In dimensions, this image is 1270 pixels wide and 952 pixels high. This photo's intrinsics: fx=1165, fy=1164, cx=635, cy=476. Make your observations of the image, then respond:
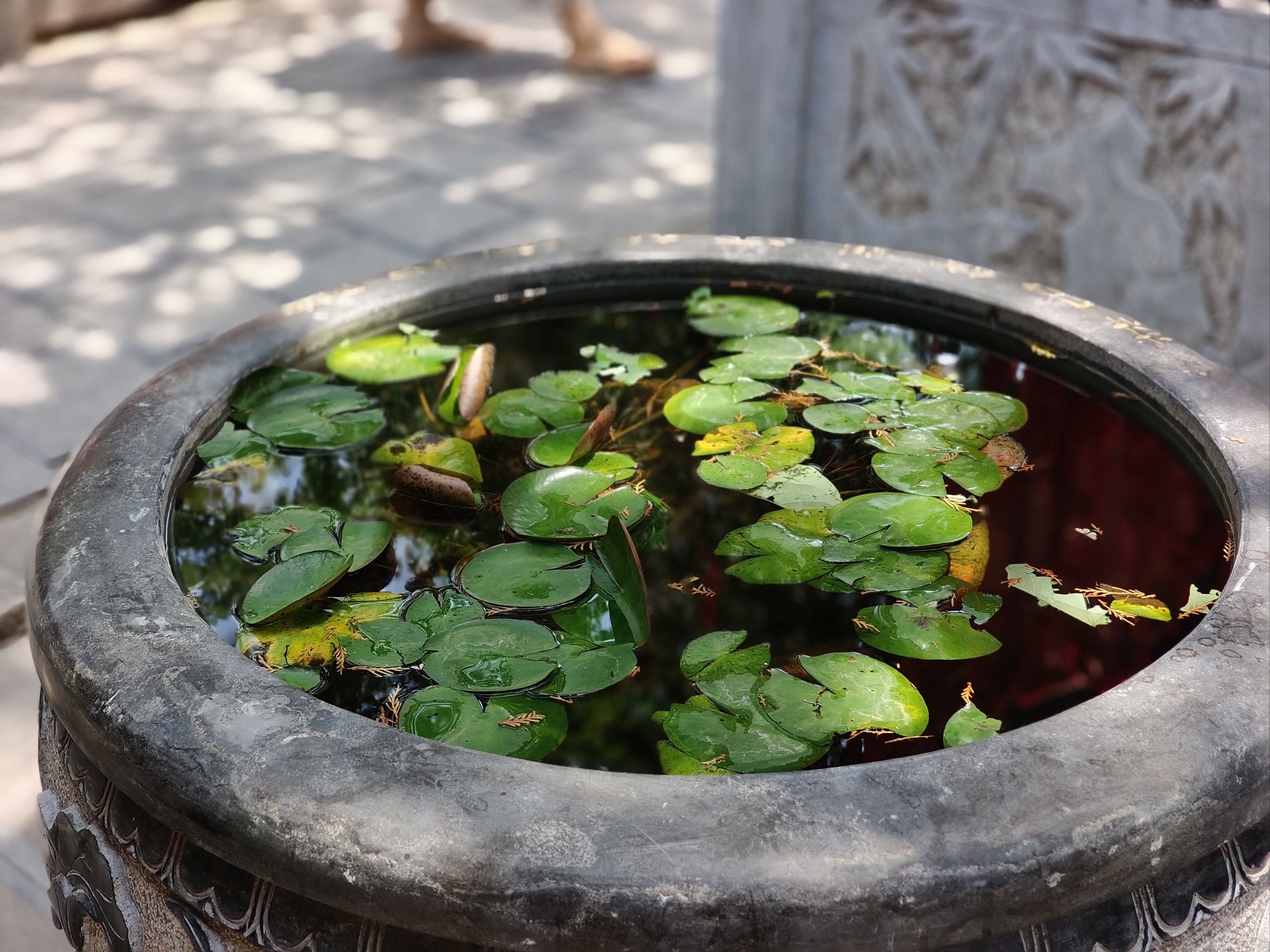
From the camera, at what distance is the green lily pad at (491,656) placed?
34.1 inches

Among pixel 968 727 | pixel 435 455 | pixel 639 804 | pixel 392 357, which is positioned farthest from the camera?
pixel 392 357

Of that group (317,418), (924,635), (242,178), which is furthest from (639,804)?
(242,178)

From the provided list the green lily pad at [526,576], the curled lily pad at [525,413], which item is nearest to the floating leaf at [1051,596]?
the green lily pad at [526,576]

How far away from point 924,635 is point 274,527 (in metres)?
0.57

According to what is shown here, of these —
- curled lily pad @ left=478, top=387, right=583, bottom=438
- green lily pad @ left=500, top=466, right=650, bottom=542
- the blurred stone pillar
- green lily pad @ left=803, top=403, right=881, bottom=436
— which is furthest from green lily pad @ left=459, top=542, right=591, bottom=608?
the blurred stone pillar

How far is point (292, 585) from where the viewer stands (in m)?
0.95

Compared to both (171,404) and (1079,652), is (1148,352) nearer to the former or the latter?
(1079,652)

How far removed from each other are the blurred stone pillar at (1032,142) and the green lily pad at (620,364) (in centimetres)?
146

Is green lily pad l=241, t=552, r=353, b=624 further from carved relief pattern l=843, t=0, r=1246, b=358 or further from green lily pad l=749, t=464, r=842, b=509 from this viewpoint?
carved relief pattern l=843, t=0, r=1246, b=358

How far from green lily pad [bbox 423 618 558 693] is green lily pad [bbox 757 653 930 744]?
0.56 ft

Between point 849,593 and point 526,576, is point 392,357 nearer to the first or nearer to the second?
point 526,576

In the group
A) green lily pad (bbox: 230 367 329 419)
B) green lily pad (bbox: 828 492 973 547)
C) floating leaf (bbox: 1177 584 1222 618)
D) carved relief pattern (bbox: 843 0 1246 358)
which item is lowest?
carved relief pattern (bbox: 843 0 1246 358)

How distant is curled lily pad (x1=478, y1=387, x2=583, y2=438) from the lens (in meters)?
1.24

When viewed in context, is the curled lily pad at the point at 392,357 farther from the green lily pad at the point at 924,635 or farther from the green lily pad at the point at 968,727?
the green lily pad at the point at 968,727
